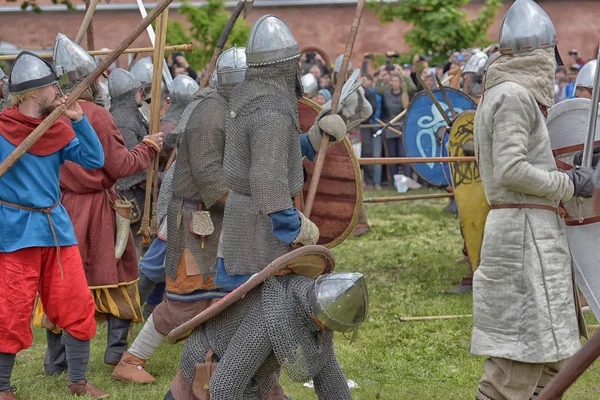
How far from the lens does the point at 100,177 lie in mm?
5367

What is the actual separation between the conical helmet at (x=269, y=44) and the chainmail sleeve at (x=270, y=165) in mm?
253

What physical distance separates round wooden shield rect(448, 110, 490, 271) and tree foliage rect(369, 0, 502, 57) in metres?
10.7

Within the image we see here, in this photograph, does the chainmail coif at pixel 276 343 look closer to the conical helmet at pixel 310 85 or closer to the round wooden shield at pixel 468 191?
the round wooden shield at pixel 468 191

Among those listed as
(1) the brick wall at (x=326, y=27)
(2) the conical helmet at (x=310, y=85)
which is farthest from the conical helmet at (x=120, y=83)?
(1) the brick wall at (x=326, y=27)

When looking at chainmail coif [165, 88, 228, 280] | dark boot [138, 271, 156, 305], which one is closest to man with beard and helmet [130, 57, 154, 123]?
dark boot [138, 271, 156, 305]

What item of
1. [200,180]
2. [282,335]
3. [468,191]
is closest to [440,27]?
[468,191]

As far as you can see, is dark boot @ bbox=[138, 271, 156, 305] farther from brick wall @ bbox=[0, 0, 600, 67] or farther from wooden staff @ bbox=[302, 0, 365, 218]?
brick wall @ bbox=[0, 0, 600, 67]

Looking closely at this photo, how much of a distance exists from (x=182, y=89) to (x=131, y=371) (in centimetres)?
222

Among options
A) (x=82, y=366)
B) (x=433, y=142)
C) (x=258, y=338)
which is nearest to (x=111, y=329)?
(x=82, y=366)

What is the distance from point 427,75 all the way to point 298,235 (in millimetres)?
10508

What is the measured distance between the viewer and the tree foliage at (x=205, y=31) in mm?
15750

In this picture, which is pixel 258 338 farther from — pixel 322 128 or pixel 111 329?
pixel 111 329

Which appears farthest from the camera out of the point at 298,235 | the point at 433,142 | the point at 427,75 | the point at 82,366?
the point at 427,75

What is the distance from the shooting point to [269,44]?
168 inches
